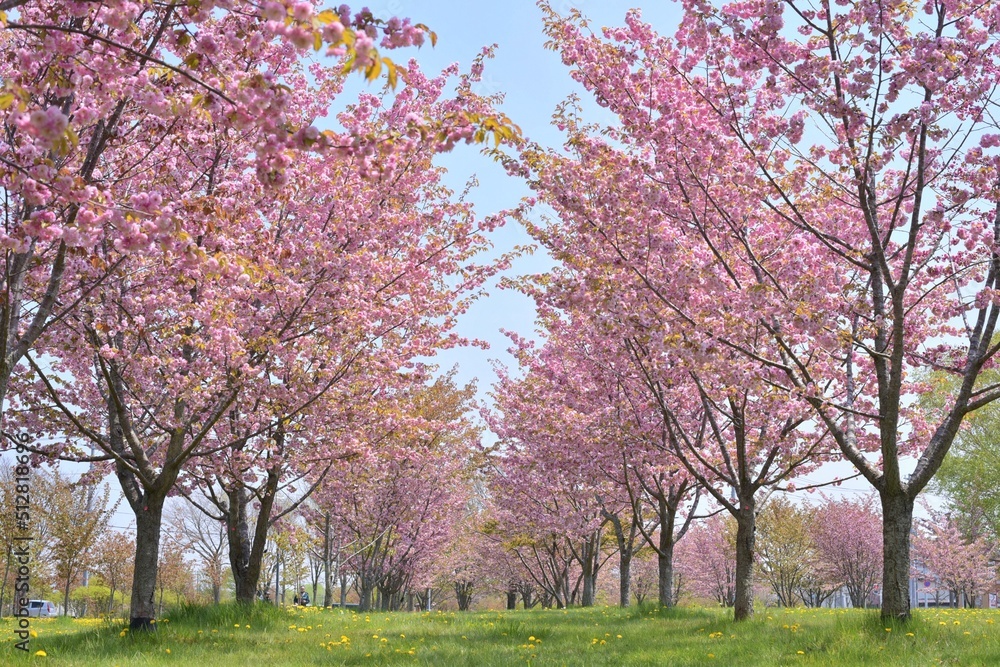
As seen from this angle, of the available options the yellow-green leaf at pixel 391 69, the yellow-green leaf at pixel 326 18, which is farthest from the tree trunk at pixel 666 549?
the yellow-green leaf at pixel 326 18

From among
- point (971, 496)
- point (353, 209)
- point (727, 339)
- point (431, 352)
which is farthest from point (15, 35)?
point (971, 496)

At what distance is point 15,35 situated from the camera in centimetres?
727

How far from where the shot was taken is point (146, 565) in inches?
387

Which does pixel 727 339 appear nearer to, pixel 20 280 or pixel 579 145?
pixel 579 145

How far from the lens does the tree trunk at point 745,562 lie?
11.2 meters

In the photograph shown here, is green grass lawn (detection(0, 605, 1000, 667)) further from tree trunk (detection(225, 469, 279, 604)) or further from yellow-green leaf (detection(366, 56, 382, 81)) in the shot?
yellow-green leaf (detection(366, 56, 382, 81))

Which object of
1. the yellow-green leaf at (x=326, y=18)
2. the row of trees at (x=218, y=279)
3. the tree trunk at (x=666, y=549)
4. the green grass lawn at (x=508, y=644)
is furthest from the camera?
the tree trunk at (x=666, y=549)

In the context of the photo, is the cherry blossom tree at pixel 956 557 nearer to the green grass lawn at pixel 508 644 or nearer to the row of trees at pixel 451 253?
the row of trees at pixel 451 253

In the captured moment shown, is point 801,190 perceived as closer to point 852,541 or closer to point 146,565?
point 146,565

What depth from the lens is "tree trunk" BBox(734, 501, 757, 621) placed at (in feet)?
36.7

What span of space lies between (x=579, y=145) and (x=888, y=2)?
11.8 feet

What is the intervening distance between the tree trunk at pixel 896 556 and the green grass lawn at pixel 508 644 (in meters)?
0.29

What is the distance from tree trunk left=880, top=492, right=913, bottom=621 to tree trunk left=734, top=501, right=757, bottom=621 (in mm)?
2758

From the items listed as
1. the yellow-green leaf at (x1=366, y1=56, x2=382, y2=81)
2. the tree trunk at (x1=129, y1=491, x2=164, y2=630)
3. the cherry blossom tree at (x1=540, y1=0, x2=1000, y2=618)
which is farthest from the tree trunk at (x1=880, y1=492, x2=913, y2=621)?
the tree trunk at (x1=129, y1=491, x2=164, y2=630)
